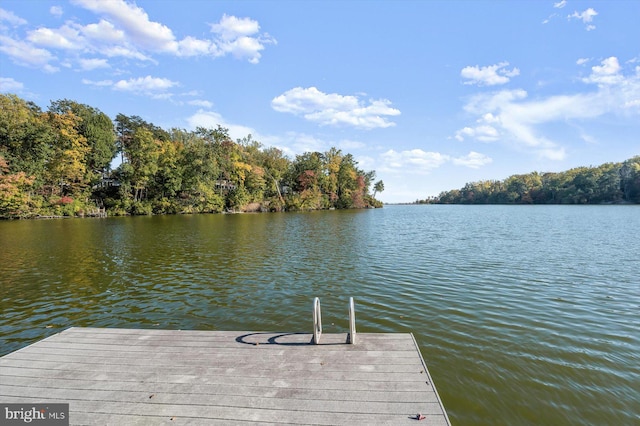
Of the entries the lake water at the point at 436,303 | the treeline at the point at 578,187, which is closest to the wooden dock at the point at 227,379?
the lake water at the point at 436,303

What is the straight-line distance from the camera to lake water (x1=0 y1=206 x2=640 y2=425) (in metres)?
5.57

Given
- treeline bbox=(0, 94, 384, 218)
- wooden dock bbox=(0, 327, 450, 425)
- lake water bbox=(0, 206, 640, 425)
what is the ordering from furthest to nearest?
treeline bbox=(0, 94, 384, 218) → lake water bbox=(0, 206, 640, 425) → wooden dock bbox=(0, 327, 450, 425)

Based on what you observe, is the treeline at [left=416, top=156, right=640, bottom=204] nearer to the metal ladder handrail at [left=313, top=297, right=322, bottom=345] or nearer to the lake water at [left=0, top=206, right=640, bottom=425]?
the lake water at [left=0, top=206, right=640, bottom=425]

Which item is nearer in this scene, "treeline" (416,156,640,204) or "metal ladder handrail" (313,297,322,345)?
"metal ladder handrail" (313,297,322,345)

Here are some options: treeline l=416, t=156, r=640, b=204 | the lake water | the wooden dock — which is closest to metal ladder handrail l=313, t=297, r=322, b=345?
the wooden dock

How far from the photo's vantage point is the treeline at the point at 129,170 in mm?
46531

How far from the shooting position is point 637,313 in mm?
8945

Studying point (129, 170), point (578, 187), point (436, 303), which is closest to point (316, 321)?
point (436, 303)

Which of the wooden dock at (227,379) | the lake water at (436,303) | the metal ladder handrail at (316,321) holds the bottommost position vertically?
the lake water at (436,303)

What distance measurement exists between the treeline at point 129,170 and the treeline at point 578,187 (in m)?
102

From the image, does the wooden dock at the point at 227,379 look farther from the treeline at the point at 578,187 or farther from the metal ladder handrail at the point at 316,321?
the treeline at the point at 578,187

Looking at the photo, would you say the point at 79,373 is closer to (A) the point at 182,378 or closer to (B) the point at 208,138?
(A) the point at 182,378

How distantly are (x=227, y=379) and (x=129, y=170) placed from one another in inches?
2498

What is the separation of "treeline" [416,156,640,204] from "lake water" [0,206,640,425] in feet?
396
